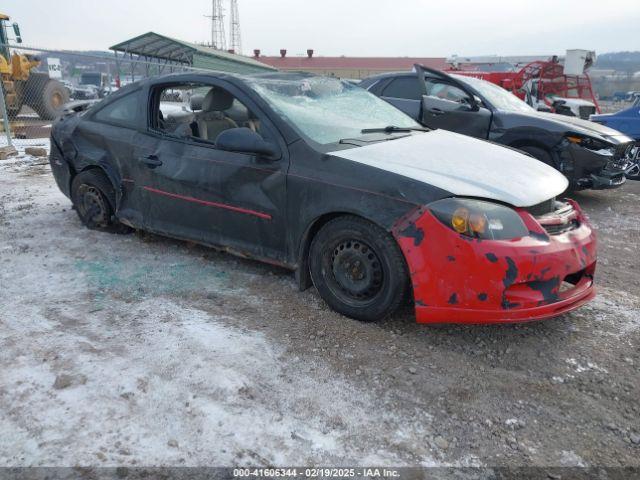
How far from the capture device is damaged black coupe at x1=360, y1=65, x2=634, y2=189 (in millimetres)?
6027

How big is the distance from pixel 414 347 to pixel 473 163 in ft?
4.03

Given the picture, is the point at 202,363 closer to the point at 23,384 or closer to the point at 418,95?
the point at 23,384

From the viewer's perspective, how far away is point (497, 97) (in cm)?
681

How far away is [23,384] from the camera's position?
Result: 2.39m

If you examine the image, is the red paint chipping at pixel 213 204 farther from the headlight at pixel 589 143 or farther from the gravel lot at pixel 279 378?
the headlight at pixel 589 143

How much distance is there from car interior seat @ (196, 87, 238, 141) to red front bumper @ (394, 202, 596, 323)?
1854mm

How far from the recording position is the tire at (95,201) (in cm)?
446

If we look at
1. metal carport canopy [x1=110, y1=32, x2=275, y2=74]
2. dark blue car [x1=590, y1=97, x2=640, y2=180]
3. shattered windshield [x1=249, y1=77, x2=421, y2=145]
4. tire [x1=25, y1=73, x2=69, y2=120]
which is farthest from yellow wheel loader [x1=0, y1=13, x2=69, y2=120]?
dark blue car [x1=590, y1=97, x2=640, y2=180]

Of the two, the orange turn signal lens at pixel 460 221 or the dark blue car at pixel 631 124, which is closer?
the orange turn signal lens at pixel 460 221

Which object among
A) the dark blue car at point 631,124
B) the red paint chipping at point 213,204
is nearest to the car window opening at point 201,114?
the red paint chipping at point 213,204

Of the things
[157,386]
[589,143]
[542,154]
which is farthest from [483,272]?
[589,143]

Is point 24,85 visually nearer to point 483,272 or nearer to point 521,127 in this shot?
point 521,127

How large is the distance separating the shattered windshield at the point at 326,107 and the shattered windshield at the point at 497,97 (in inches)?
115

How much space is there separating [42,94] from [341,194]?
1432 cm
